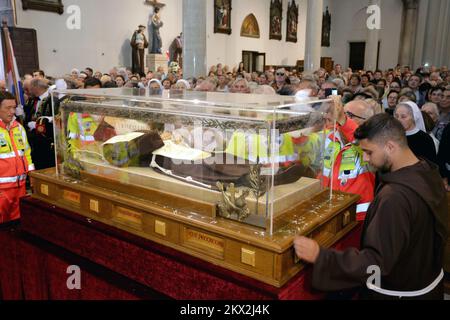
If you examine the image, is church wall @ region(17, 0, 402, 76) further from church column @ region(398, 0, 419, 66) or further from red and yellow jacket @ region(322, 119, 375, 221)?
red and yellow jacket @ region(322, 119, 375, 221)

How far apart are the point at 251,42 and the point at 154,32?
22.6 feet

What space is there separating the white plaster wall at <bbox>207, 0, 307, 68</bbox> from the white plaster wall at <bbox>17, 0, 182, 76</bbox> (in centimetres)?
267

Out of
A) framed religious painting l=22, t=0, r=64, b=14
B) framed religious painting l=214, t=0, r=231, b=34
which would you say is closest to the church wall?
framed religious painting l=22, t=0, r=64, b=14

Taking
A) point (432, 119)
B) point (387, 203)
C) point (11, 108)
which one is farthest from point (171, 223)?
point (432, 119)

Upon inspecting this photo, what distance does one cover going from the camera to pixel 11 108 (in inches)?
136

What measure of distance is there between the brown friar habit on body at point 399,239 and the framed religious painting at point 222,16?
57.1ft

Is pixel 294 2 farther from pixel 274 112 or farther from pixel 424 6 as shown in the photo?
pixel 274 112

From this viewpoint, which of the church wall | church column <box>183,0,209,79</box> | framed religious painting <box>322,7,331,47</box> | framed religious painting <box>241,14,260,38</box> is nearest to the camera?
church column <box>183,0,209,79</box>

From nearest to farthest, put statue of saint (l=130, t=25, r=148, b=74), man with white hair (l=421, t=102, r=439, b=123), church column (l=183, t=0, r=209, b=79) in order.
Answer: man with white hair (l=421, t=102, r=439, b=123), church column (l=183, t=0, r=209, b=79), statue of saint (l=130, t=25, r=148, b=74)

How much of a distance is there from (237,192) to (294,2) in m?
23.2

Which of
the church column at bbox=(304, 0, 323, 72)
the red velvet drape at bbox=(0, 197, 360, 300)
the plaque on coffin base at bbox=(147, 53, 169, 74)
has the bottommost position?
the red velvet drape at bbox=(0, 197, 360, 300)

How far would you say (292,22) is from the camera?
76.6ft

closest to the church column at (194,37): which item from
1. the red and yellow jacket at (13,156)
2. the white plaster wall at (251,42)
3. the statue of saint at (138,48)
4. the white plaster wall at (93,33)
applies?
the white plaster wall at (93,33)

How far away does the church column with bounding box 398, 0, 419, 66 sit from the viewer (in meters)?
22.1
